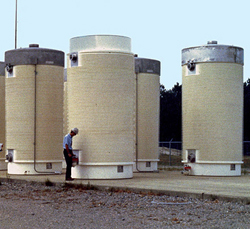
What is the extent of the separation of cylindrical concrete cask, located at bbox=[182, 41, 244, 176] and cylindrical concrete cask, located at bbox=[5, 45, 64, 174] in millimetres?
5553

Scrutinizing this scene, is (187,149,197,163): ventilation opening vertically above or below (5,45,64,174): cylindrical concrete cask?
below

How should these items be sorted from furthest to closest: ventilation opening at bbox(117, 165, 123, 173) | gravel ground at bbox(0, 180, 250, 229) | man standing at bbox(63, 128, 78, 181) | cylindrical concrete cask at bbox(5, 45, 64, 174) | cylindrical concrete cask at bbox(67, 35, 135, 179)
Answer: cylindrical concrete cask at bbox(5, 45, 64, 174), ventilation opening at bbox(117, 165, 123, 173), cylindrical concrete cask at bbox(67, 35, 135, 179), man standing at bbox(63, 128, 78, 181), gravel ground at bbox(0, 180, 250, 229)

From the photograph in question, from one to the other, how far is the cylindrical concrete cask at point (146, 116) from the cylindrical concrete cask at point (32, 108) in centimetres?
402

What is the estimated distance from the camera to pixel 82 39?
2080cm

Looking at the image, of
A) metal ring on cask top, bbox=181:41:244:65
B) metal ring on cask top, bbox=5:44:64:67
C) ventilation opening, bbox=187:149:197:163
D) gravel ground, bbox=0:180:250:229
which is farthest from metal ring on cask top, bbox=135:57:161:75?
gravel ground, bbox=0:180:250:229

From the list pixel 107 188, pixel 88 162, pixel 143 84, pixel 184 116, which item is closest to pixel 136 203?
pixel 107 188

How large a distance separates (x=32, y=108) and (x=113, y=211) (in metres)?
11.9

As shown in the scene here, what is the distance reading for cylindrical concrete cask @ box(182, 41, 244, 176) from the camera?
22641mm

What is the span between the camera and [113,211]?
41.1 feet

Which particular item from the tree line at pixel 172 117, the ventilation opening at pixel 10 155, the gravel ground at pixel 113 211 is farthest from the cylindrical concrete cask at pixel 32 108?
the tree line at pixel 172 117

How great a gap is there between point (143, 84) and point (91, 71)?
6.53 metres

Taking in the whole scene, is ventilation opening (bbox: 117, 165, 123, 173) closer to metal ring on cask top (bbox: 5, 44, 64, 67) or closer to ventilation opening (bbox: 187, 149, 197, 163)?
ventilation opening (bbox: 187, 149, 197, 163)

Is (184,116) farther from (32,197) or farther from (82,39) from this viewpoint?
(32,197)

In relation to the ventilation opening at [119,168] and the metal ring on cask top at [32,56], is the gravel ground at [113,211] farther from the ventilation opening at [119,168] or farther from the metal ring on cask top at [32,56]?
the metal ring on cask top at [32,56]
